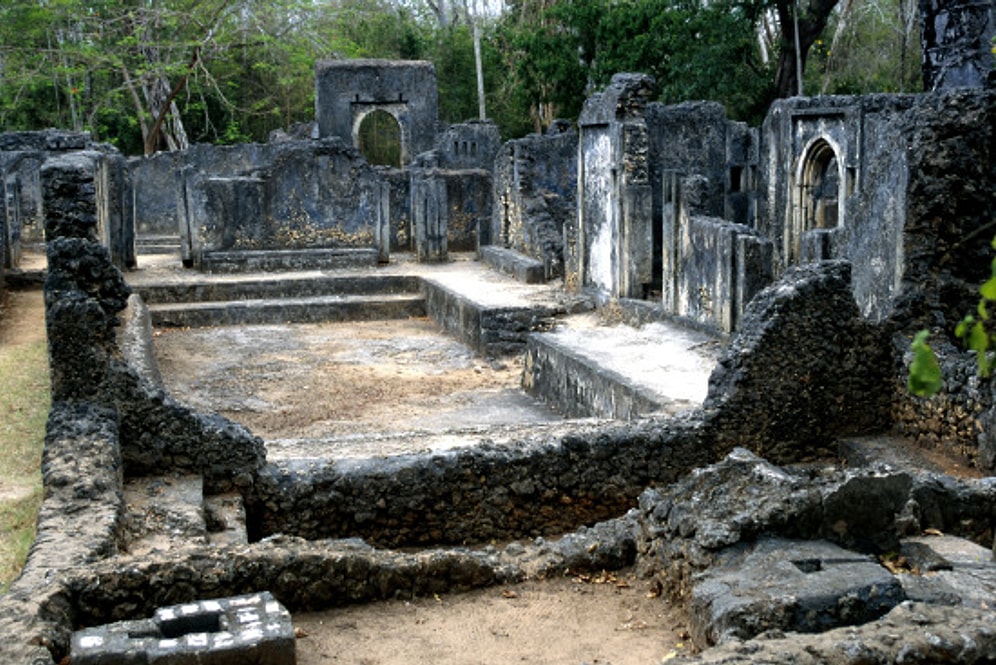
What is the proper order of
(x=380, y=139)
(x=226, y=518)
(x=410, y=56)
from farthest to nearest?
1. (x=410, y=56)
2. (x=380, y=139)
3. (x=226, y=518)

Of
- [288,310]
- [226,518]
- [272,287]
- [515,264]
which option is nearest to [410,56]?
[272,287]

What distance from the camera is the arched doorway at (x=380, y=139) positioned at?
106 ft

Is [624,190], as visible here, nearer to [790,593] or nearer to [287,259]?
[287,259]

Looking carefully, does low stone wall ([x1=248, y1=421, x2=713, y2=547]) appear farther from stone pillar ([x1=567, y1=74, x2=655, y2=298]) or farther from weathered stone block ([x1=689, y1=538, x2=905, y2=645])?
stone pillar ([x1=567, y1=74, x2=655, y2=298])

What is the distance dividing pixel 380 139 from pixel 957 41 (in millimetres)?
22074

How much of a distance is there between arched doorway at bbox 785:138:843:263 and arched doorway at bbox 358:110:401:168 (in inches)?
611

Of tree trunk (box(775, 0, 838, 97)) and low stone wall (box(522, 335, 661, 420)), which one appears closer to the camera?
low stone wall (box(522, 335, 661, 420))

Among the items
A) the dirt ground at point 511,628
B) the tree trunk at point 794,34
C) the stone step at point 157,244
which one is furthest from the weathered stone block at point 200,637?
the tree trunk at point 794,34

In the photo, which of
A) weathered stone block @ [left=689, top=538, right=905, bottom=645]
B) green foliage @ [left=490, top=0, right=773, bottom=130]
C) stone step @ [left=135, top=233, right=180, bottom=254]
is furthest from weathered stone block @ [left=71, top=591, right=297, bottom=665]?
green foliage @ [left=490, top=0, right=773, bottom=130]

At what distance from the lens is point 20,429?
8352 mm

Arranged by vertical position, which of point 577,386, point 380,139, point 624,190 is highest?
point 380,139

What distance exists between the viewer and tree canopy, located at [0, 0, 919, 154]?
24703mm

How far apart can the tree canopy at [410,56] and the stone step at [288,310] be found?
31.1 feet

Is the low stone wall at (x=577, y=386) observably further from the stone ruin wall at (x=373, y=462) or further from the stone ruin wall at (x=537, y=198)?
the stone ruin wall at (x=537, y=198)
